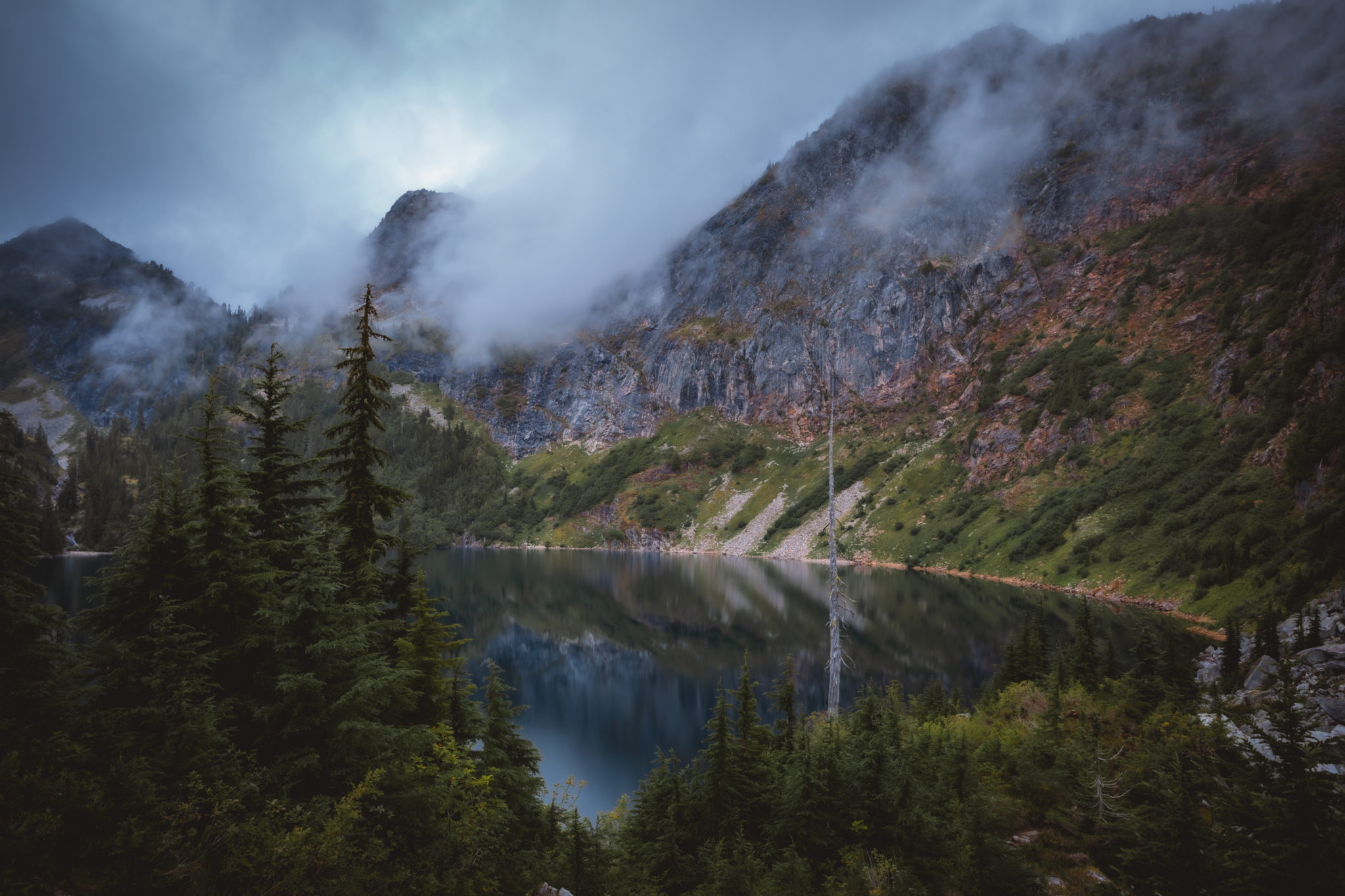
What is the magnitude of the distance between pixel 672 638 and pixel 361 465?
191ft

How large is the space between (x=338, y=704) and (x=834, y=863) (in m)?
10.7

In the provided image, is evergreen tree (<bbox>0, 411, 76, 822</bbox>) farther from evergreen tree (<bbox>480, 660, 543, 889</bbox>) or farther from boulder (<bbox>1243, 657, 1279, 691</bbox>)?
boulder (<bbox>1243, 657, 1279, 691</bbox>)

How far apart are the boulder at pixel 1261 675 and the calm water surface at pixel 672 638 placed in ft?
59.5

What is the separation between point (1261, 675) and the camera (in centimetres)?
2267

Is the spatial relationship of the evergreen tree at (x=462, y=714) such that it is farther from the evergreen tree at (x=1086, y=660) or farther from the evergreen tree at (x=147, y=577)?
the evergreen tree at (x=1086, y=660)

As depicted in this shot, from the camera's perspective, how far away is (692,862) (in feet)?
44.1

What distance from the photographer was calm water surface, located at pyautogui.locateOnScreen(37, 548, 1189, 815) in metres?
39.9

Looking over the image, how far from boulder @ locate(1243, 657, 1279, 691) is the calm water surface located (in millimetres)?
18133

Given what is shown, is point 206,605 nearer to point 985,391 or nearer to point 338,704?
point 338,704

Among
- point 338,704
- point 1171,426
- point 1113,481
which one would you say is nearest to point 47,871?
point 338,704

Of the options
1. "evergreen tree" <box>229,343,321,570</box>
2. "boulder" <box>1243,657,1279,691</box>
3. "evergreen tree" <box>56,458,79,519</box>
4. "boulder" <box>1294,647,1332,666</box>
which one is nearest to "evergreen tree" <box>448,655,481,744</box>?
"evergreen tree" <box>229,343,321,570</box>

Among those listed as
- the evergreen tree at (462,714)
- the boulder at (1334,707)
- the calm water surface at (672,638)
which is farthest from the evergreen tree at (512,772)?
the boulder at (1334,707)

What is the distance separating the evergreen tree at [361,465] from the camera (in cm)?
1608

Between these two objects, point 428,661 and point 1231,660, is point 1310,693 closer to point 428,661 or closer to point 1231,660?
point 1231,660
